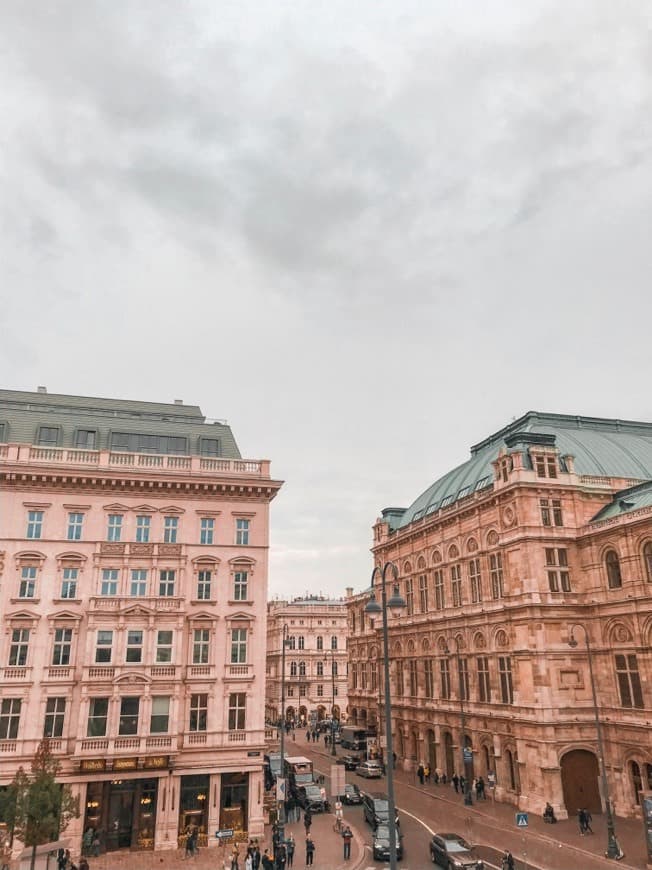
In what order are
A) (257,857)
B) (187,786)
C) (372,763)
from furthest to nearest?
(372,763) < (187,786) < (257,857)

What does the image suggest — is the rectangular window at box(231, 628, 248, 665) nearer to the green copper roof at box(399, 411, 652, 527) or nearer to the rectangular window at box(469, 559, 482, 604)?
the rectangular window at box(469, 559, 482, 604)

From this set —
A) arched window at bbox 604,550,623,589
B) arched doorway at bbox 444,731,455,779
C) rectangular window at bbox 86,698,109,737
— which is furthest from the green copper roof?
rectangular window at bbox 86,698,109,737

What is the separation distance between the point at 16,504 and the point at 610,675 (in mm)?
39583

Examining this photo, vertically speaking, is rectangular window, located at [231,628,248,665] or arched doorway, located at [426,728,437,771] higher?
rectangular window, located at [231,628,248,665]

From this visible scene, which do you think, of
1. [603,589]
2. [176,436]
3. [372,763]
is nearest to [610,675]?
[603,589]

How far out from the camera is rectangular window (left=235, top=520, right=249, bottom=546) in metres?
45.1

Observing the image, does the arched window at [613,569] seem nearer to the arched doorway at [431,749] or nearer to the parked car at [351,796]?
the parked car at [351,796]

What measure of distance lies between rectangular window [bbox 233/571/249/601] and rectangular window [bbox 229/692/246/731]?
224 inches

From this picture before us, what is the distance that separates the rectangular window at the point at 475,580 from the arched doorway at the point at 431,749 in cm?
1464

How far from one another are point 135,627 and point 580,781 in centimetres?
3065

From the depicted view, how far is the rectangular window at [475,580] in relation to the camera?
5678 centimetres

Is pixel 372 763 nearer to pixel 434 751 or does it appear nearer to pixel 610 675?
pixel 434 751

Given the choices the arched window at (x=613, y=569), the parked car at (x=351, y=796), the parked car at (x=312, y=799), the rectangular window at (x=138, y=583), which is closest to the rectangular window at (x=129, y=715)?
the rectangular window at (x=138, y=583)

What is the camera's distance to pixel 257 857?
34.5 meters
